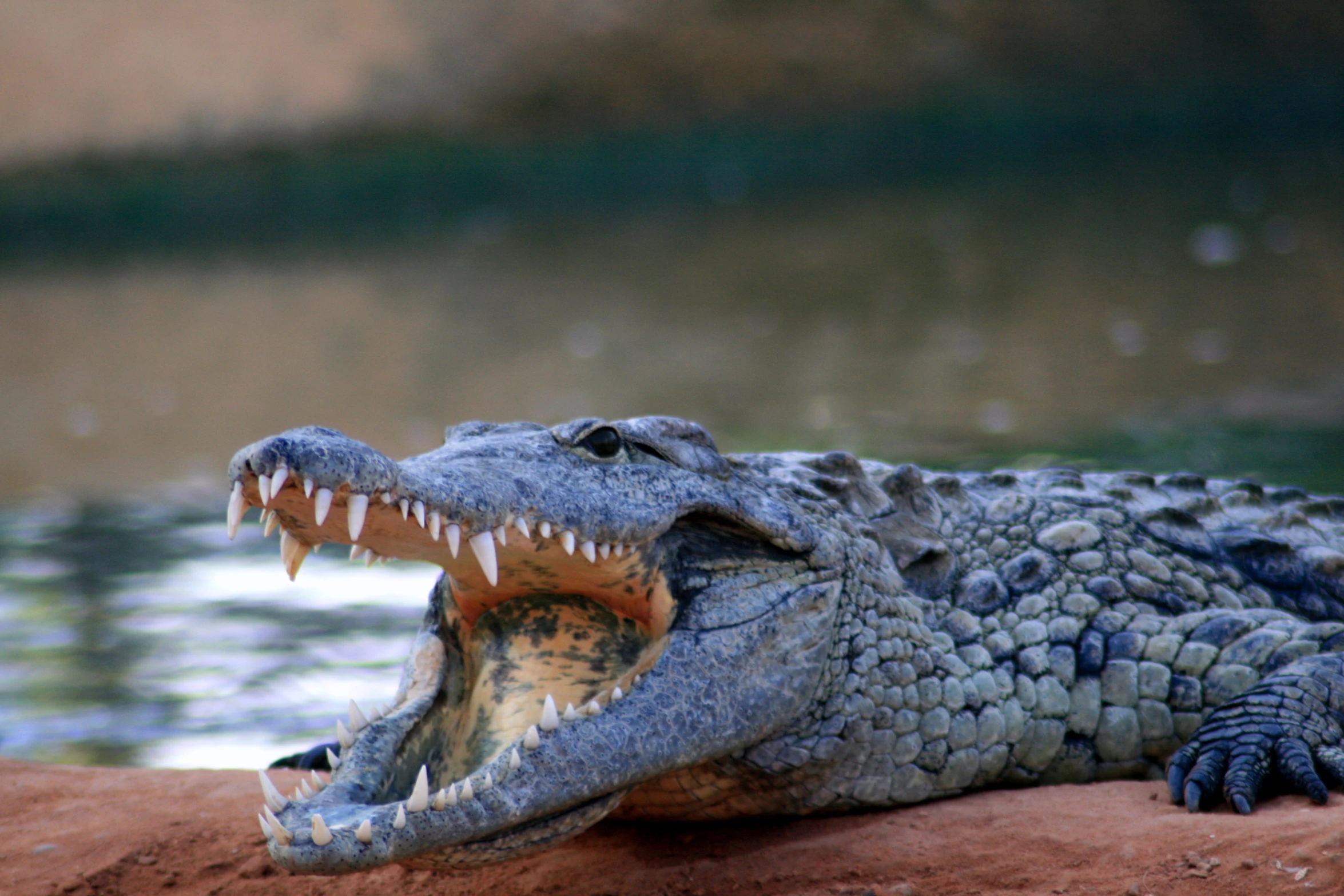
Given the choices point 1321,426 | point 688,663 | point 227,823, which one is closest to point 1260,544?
point 688,663

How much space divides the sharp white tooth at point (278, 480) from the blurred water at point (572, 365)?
193 centimetres

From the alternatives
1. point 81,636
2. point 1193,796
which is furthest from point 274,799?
point 81,636

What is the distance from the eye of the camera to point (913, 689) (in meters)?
2.62

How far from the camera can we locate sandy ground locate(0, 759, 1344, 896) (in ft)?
7.07

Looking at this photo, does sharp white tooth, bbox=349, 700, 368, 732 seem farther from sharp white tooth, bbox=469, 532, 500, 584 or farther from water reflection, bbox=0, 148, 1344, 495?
water reflection, bbox=0, 148, 1344, 495

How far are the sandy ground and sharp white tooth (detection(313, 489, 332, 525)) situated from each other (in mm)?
911

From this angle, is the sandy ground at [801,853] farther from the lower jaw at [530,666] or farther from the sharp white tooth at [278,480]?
the sharp white tooth at [278,480]

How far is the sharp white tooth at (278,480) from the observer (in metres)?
1.91

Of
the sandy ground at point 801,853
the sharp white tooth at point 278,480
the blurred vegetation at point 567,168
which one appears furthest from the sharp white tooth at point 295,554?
the blurred vegetation at point 567,168

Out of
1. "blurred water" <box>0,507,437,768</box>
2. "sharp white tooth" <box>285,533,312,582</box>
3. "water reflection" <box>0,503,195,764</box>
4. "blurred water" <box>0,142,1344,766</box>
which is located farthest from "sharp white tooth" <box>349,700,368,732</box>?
"water reflection" <box>0,503,195,764</box>

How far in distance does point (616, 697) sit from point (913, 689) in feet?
2.25

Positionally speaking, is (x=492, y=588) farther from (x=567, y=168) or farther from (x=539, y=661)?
(x=567, y=168)

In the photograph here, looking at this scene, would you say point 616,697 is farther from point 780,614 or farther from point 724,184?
point 724,184

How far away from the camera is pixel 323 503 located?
1.94m
